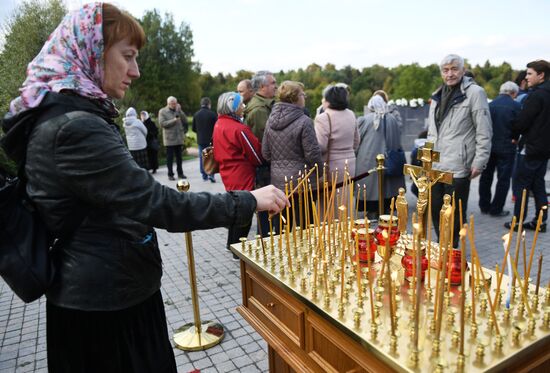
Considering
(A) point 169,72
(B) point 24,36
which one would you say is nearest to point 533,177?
(B) point 24,36

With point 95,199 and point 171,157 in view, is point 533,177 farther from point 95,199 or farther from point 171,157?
point 171,157

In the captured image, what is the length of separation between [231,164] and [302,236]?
207 centimetres

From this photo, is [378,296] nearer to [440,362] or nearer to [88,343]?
[440,362]

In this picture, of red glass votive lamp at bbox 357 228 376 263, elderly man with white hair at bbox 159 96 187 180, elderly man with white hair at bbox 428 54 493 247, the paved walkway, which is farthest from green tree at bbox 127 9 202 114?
red glass votive lamp at bbox 357 228 376 263

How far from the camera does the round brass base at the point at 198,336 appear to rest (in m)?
2.98

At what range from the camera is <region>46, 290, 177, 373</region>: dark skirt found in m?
1.52

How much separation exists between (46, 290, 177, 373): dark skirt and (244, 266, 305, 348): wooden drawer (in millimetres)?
563

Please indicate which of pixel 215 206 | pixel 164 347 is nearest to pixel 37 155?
pixel 215 206

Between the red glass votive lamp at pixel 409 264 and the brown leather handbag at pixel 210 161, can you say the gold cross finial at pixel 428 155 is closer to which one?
the red glass votive lamp at pixel 409 264

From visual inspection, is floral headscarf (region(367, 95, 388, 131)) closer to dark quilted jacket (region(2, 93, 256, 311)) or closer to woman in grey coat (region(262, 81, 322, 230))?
woman in grey coat (region(262, 81, 322, 230))

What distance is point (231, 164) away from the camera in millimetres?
4152

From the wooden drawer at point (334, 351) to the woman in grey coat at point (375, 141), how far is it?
365 cm

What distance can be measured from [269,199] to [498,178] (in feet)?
17.8

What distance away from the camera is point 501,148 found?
575cm
